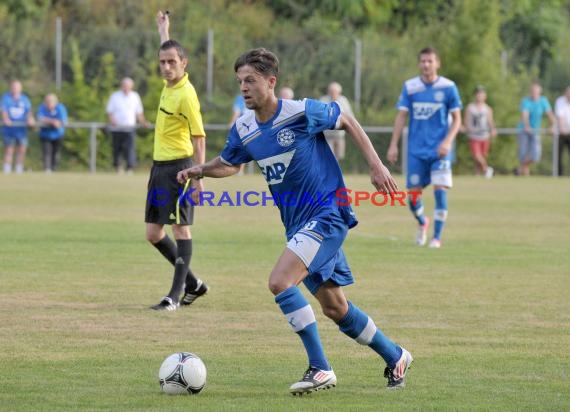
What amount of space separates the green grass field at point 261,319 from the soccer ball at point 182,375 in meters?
0.08

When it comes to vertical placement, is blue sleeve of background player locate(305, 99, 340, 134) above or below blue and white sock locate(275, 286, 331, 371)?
above

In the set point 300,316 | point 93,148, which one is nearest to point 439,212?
point 300,316

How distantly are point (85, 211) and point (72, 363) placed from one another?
41.6 feet

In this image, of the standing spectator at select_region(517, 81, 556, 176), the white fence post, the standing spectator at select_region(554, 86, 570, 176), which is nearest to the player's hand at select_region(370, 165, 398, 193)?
the standing spectator at select_region(517, 81, 556, 176)

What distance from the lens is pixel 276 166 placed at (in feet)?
24.1

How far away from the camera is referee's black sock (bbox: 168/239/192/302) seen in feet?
34.5

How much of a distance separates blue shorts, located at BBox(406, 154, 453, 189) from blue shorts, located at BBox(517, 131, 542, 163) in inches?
703

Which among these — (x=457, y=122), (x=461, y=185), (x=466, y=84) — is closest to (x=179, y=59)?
(x=457, y=122)

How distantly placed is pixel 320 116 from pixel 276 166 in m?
0.38

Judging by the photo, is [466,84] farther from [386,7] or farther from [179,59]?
[179,59]

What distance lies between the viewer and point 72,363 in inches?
310

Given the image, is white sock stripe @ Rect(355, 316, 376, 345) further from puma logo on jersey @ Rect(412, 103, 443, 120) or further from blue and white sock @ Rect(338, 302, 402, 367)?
puma logo on jersey @ Rect(412, 103, 443, 120)

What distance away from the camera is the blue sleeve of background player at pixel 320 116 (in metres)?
7.28

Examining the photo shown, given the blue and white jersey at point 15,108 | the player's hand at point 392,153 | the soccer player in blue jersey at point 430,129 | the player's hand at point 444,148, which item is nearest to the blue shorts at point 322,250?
the player's hand at point 392,153
